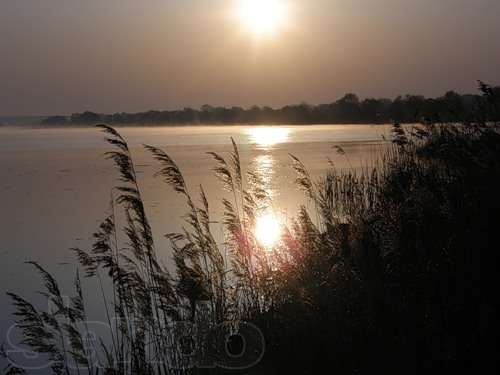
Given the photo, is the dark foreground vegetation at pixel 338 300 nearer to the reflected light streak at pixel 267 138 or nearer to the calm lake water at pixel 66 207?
the calm lake water at pixel 66 207

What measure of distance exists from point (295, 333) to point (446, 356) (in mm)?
1127

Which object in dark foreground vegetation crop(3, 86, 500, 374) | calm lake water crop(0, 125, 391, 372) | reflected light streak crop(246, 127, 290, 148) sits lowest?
reflected light streak crop(246, 127, 290, 148)

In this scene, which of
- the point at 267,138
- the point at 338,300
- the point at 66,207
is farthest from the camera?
the point at 267,138

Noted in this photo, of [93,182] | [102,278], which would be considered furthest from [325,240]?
[93,182]

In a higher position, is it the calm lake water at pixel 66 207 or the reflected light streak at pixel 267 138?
the calm lake water at pixel 66 207

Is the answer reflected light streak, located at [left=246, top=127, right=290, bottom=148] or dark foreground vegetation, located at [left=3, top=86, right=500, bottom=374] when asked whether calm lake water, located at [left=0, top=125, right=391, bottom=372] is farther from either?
reflected light streak, located at [left=246, top=127, right=290, bottom=148]

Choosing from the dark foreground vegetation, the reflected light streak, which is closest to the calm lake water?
the dark foreground vegetation

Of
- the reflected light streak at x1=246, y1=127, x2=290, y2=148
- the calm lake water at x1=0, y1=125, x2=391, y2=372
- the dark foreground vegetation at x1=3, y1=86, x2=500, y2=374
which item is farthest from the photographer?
the reflected light streak at x1=246, y1=127, x2=290, y2=148

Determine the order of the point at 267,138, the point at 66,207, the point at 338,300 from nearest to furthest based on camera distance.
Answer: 1. the point at 338,300
2. the point at 66,207
3. the point at 267,138

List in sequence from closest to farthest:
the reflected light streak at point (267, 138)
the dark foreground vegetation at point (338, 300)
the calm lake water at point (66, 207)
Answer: the dark foreground vegetation at point (338, 300) < the calm lake water at point (66, 207) < the reflected light streak at point (267, 138)

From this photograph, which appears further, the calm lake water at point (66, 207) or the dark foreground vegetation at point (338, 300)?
the calm lake water at point (66, 207)

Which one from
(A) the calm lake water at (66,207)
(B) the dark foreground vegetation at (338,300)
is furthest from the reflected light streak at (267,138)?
(B) the dark foreground vegetation at (338,300)

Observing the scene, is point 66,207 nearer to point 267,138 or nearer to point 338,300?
point 338,300

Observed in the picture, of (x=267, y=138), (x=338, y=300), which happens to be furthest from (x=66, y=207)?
(x=267, y=138)
